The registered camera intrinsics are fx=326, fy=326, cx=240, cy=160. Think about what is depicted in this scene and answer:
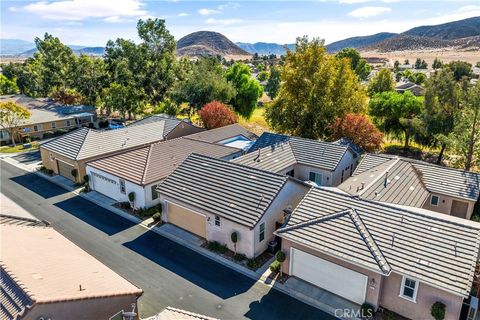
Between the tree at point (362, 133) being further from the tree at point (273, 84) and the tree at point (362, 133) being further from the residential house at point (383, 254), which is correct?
the tree at point (273, 84)

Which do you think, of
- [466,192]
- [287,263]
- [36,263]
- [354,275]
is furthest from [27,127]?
[466,192]

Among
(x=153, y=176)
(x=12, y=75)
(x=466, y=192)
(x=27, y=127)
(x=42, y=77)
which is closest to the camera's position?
(x=466, y=192)

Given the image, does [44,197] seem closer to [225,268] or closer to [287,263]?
[225,268]

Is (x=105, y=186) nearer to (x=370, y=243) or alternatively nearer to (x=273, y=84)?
(x=370, y=243)

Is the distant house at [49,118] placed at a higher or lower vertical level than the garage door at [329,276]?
higher

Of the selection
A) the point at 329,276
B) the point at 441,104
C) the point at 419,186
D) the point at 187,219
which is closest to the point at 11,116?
the point at 187,219

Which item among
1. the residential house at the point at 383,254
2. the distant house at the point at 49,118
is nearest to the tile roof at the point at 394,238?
the residential house at the point at 383,254
